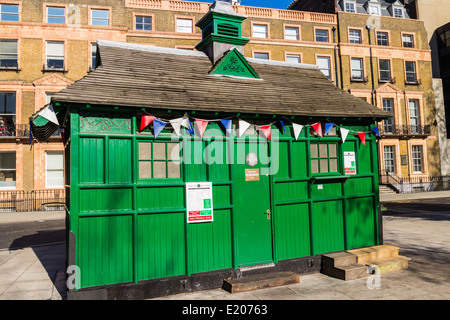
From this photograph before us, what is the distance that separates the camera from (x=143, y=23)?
25.9 metres

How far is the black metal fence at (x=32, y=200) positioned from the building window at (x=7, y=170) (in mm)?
898

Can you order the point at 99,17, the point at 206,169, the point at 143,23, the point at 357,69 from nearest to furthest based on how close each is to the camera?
the point at 206,169 → the point at 99,17 → the point at 143,23 → the point at 357,69

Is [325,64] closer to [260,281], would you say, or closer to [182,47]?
[182,47]

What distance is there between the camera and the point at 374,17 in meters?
30.5

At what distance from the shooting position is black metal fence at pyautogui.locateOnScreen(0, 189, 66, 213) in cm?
2145

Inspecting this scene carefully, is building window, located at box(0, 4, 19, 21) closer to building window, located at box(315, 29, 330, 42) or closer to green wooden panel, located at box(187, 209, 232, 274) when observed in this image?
building window, located at box(315, 29, 330, 42)

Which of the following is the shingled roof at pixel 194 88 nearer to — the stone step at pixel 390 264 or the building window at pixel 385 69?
the stone step at pixel 390 264

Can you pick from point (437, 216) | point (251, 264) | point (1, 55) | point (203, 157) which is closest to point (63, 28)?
point (1, 55)

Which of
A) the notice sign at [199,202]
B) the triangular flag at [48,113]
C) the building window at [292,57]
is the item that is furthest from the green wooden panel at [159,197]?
the building window at [292,57]

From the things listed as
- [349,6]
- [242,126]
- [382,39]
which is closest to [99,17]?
[242,126]

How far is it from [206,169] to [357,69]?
27765mm
